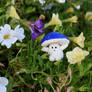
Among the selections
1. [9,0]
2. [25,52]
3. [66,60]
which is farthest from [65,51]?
[9,0]

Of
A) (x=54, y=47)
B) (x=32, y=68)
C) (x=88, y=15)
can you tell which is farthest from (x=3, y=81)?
(x=88, y=15)

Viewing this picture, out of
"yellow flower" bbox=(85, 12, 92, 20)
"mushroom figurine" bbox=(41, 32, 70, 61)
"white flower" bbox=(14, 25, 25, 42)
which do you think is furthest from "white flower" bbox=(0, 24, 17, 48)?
"yellow flower" bbox=(85, 12, 92, 20)

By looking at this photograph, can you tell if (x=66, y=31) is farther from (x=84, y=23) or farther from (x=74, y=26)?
(x=84, y=23)

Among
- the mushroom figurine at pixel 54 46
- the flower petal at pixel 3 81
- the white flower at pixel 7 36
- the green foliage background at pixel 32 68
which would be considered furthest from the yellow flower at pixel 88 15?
the flower petal at pixel 3 81

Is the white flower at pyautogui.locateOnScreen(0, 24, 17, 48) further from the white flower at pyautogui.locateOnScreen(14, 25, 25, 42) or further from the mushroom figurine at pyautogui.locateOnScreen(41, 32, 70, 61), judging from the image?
the mushroom figurine at pyautogui.locateOnScreen(41, 32, 70, 61)

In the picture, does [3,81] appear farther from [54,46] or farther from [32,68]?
[54,46]
